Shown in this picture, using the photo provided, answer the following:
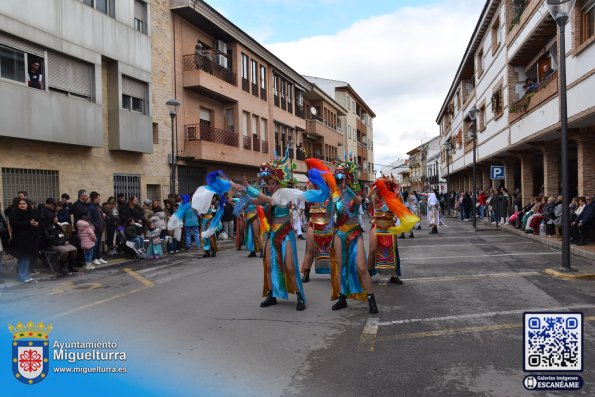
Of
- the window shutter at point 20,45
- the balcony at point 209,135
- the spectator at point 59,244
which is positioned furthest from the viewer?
the balcony at point 209,135

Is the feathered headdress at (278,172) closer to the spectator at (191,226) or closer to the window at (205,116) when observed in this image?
the spectator at (191,226)

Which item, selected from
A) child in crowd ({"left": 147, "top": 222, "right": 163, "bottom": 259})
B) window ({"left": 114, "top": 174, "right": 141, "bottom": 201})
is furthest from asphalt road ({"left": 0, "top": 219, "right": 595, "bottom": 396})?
window ({"left": 114, "top": 174, "right": 141, "bottom": 201})

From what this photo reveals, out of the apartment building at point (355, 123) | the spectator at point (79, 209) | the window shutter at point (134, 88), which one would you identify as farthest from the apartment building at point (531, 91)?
the apartment building at point (355, 123)

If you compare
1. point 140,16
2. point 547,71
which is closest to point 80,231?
point 140,16

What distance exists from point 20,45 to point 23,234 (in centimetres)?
654

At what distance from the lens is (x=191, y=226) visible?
16.3 metres

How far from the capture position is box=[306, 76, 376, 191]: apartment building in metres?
59.4

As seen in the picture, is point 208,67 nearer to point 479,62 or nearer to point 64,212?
point 64,212

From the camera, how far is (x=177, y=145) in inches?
891

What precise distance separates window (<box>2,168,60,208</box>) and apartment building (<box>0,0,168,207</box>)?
0.03m

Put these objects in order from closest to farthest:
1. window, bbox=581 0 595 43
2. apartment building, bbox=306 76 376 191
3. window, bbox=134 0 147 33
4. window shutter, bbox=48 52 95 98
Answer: window, bbox=581 0 595 43 → window shutter, bbox=48 52 95 98 → window, bbox=134 0 147 33 → apartment building, bbox=306 76 376 191

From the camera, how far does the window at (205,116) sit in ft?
82.4

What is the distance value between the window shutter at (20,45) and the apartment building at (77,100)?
27 millimetres

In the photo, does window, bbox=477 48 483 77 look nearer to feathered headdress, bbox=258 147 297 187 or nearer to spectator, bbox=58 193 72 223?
spectator, bbox=58 193 72 223
